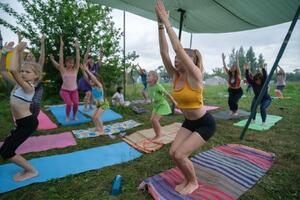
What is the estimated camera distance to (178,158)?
7.73ft

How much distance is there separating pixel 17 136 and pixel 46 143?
1814mm

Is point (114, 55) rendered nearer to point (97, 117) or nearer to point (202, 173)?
point (97, 117)

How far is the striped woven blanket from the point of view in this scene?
2.53 m

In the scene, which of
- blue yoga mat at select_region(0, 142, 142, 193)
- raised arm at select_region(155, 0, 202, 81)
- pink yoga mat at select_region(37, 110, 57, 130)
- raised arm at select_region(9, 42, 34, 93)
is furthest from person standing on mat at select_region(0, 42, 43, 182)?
pink yoga mat at select_region(37, 110, 57, 130)

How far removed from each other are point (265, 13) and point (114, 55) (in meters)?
8.06

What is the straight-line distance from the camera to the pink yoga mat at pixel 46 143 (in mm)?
4082

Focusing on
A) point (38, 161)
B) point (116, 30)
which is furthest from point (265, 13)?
point (116, 30)

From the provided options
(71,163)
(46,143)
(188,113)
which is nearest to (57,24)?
(46,143)

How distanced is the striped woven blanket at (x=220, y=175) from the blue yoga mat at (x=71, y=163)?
3.59 feet

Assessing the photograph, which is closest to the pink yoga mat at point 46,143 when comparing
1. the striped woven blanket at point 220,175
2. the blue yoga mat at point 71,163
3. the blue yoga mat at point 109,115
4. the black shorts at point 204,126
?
the blue yoga mat at point 71,163

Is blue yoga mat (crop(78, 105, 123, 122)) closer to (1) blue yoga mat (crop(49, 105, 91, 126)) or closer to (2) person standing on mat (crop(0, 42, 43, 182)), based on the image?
(1) blue yoga mat (crop(49, 105, 91, 126))

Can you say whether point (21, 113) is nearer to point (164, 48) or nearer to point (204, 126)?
point (164, 48)

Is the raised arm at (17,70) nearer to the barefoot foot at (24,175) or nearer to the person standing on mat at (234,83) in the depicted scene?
the barefoot foot at (24,175)

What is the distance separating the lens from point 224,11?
5457mm
